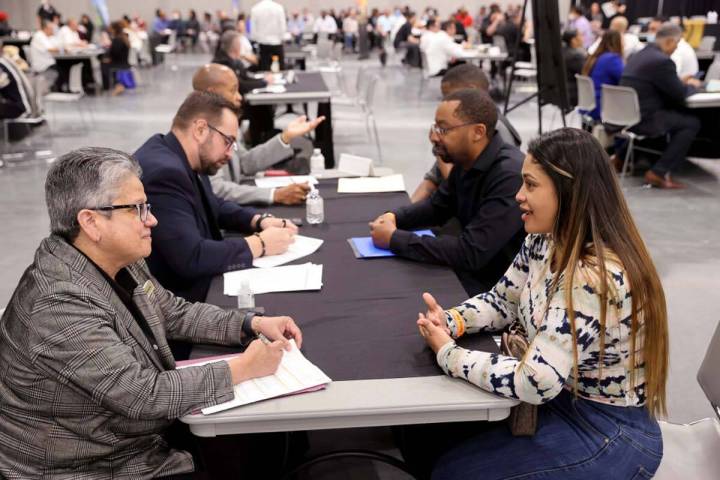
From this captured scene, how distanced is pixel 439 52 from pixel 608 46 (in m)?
3.77

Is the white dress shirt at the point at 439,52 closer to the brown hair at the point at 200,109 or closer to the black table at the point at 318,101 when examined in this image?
the black table at the point at 318,101

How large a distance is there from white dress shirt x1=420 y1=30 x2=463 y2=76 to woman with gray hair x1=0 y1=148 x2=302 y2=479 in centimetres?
877

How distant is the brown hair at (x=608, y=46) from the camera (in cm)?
627

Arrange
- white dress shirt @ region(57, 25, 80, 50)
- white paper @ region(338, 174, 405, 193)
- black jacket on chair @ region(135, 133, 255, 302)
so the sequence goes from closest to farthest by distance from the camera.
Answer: black jacket on chair @ region(135, 133, 255, 302) < white paper @ region(338, 174, 405, 193) < white dress shirt @ region(57, 25, 80, 50)

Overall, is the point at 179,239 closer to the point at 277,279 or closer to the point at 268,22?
the point at 277,279

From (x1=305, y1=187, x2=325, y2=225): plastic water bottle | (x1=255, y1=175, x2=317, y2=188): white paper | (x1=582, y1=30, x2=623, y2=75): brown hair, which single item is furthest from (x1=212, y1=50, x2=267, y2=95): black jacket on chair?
(x1=305, y1=187, x2=325, y2=225): plastic water bottle

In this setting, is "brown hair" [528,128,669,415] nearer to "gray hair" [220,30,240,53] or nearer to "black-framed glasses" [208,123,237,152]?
"black-framed glasses" [208,123,237,152]

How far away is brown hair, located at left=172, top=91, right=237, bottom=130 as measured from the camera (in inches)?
99.8

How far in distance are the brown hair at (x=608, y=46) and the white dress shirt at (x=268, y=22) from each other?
3874 millimetres

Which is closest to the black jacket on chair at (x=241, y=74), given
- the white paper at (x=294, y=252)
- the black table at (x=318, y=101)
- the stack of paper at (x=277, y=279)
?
the black table at (x=318, y=101)

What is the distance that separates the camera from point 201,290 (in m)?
2.37

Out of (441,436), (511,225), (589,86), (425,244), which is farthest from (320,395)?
(589,86)

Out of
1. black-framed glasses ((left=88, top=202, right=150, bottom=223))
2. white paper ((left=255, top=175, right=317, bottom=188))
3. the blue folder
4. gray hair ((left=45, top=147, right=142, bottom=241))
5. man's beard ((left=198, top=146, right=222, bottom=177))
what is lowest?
the blue folder

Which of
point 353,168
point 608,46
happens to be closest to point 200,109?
point 353,168
